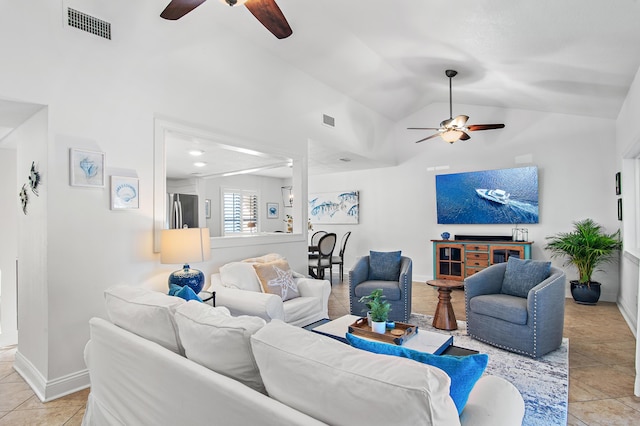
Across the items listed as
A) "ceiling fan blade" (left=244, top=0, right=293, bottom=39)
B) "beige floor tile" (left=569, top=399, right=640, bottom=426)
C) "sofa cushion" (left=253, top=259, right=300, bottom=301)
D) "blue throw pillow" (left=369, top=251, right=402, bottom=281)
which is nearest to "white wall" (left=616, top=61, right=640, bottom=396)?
"beige floor tile" (left=569, top=399, right=640, bottom=426)

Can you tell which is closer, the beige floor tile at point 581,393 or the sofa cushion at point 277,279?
the beige floor tile at point 581,393

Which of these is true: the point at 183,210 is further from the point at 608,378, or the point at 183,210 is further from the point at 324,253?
the point at 608,378

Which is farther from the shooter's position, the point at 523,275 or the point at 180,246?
the point at 523,275

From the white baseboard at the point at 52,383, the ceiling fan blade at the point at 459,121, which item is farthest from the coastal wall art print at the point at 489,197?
the white baseboard at the point at 52,383

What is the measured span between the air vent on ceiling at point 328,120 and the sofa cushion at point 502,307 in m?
3.28

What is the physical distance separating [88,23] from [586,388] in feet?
15.8

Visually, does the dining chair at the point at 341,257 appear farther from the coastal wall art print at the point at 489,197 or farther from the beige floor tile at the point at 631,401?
the beige floor tile at the point at 631,401

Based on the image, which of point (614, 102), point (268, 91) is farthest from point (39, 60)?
point (614, 102)

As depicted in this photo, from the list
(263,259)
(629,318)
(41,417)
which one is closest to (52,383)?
(41,417)

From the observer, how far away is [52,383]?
263 centimetres

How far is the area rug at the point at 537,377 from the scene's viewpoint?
7.31ft

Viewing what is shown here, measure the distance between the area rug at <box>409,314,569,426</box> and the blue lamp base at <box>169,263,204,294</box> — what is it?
2.59 m

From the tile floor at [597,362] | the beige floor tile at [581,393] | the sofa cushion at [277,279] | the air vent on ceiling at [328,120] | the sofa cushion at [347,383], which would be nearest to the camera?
the sofa cushion at [347,383]

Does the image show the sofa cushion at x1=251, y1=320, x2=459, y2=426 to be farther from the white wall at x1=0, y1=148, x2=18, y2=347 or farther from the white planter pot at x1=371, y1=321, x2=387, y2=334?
the white wall at x1=0, y1=148, x2=18, y2=347
